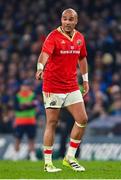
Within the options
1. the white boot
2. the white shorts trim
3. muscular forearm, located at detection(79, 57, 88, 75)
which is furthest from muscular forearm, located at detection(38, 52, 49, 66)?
the white boot

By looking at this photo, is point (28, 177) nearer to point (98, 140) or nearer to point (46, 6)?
point (98, 140)

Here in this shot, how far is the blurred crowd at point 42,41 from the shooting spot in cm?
2297

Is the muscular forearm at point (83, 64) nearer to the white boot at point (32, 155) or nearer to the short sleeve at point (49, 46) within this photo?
the short sleeve at point (49, 46)

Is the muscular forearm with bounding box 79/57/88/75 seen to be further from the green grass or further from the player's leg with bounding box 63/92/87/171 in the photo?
the green grass

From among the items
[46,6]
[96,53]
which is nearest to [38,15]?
[46,6]

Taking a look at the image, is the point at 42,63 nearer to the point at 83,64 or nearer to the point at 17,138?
the point at 83,64

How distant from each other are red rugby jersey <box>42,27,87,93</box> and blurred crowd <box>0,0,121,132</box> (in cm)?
816

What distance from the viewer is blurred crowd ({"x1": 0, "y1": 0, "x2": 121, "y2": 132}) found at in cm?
2297

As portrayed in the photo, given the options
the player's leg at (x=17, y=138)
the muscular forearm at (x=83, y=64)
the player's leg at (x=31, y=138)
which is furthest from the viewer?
the player's leg at (x=17, y=138)

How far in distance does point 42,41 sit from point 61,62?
13.8m

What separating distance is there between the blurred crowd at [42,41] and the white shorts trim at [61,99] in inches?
319

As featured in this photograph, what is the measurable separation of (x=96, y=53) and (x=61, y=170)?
498 inches

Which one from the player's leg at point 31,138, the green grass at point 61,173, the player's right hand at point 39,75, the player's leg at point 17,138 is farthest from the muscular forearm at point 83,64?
the player's leg at point 17,138

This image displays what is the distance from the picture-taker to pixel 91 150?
21.2 m
